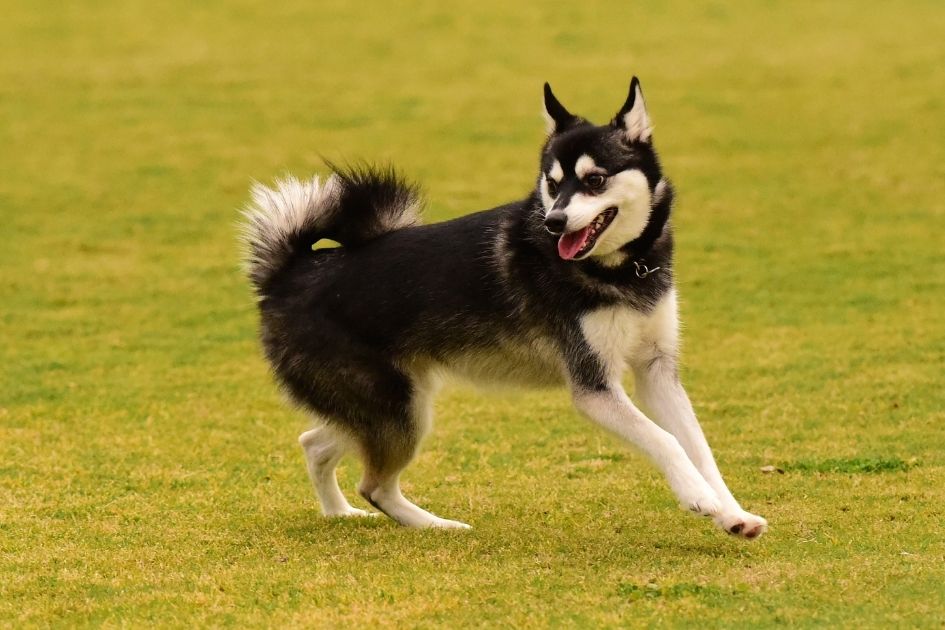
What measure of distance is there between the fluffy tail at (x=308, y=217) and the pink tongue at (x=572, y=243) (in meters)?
1.16

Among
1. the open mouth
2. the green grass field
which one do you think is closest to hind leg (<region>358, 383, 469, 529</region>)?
the green grass field

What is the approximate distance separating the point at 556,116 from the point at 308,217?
1.32 meters

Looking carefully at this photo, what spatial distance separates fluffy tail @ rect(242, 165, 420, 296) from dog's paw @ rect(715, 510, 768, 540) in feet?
7.51

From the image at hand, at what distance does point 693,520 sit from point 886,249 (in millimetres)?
7934

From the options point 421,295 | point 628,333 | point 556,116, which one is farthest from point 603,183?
point 421,295

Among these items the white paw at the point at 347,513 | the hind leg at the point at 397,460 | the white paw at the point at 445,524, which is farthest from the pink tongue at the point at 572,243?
the white paw at the point at 347,513

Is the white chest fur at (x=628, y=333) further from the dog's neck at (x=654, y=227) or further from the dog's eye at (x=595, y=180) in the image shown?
the dog's eye at (x=595, y=180)

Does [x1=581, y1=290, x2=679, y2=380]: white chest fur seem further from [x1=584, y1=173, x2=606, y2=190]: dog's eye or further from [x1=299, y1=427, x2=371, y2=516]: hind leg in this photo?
[x1=299, y1=427, x2=371, y2=516]: hind leg

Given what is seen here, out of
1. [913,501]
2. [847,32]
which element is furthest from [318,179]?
[847,32]

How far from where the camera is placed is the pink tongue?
6.30m

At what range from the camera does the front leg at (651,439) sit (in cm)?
595

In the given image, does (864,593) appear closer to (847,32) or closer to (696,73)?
(696,73)

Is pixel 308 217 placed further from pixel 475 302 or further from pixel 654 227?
pixel 654 227

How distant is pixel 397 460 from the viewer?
6875mm
